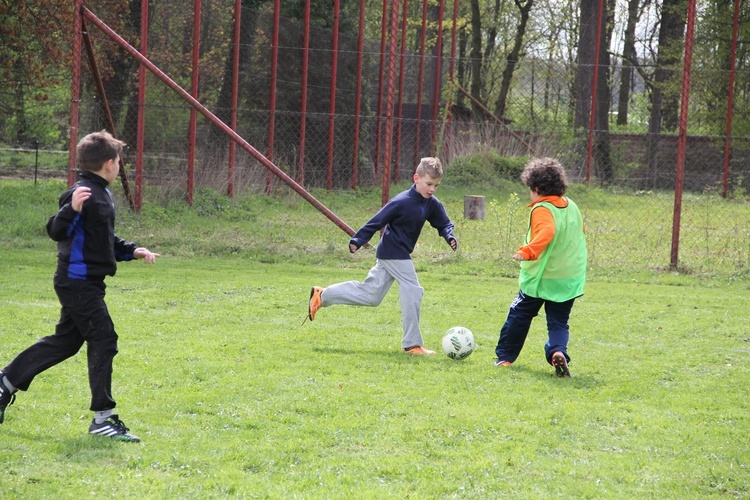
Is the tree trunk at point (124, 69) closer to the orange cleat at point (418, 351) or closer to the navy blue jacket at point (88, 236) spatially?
the orange cleat at point (418, 351)

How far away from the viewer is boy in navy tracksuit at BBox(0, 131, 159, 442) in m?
4.72

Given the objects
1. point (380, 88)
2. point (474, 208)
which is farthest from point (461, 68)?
point (474, 208)

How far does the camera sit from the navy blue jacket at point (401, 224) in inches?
285

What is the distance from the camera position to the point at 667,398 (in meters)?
5.82

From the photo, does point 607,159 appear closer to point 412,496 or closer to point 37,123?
point 37,123

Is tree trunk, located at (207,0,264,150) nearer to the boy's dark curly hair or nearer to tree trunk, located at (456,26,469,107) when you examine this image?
tree trunk, located at (456,26,469,107)

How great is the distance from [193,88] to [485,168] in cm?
811

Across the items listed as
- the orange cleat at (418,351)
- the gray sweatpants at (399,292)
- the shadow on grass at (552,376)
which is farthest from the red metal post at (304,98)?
the shadow on grass at (552,376)

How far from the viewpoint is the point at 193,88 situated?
15797mm

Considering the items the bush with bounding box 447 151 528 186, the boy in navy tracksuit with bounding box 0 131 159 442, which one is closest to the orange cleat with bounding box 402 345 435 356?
the boy in navy tracksuit with bounding box 0 131 159 442

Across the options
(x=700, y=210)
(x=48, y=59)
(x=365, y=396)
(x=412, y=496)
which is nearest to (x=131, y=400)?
(x=365, y=396)

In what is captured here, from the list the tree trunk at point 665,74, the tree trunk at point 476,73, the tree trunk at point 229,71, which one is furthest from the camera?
the tree trunk at point 476,73

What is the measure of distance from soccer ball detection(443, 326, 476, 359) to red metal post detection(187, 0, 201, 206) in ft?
29.5

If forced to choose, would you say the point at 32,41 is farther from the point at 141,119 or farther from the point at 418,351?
the point at 418,351
